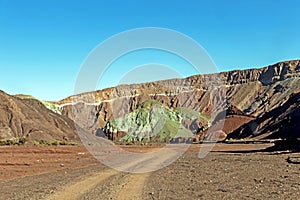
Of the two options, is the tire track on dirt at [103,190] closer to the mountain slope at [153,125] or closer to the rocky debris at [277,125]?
the rocky debris at [277,125]

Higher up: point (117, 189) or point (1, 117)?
point (1, 117)

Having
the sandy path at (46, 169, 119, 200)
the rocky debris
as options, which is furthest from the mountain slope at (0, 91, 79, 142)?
the sandy path at (46, 169, 119, 200)

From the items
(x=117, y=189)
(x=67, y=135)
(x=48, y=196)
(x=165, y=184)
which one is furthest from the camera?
(x=67, y=135)

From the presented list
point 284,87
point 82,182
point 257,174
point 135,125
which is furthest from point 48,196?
point 284,87

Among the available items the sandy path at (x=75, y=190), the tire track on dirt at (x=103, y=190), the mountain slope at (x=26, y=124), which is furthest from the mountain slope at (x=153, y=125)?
the tire track on dirt at (x=103, y=190)

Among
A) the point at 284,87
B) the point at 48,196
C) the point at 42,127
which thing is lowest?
the point at 48,196

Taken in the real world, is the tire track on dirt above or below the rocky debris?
below

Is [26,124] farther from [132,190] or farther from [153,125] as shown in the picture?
[132,190]

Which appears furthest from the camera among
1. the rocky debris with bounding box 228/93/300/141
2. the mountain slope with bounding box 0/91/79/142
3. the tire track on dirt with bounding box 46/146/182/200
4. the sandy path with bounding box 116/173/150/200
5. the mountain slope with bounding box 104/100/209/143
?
the mountain slope with bounding box 104/100/209/143

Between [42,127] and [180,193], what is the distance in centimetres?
9303

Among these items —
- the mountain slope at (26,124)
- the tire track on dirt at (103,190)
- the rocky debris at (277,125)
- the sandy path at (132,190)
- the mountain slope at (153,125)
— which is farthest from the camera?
the mountain slope at (153,125)

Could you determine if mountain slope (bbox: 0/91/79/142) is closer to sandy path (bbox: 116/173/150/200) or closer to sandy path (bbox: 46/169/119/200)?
sandy path (bbox: 46/169/119/200)

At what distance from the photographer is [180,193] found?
1558 centimetres

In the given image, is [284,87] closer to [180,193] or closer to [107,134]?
[107,134]
